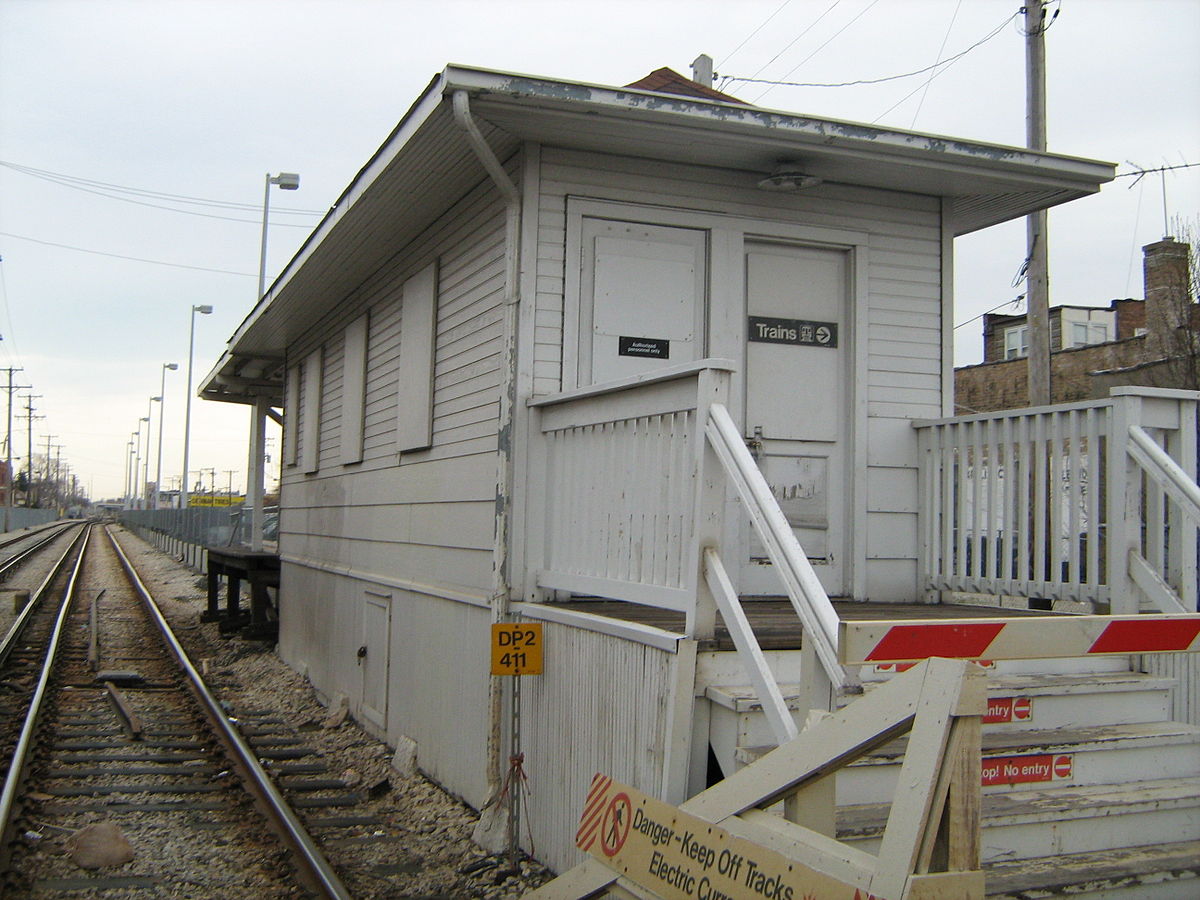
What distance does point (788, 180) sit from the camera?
6.42 meters

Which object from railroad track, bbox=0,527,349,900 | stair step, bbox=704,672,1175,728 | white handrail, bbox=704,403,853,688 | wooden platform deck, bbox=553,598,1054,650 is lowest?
railroad track, bbox=0,527,349,900

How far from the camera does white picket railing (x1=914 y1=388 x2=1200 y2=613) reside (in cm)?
501

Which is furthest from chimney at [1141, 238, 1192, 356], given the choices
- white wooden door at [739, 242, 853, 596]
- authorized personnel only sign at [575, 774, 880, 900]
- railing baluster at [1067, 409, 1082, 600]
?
authorized personnel only sign at [575, 774, 880, 900]

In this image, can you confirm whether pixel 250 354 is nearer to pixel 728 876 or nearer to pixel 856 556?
pixel 856 556

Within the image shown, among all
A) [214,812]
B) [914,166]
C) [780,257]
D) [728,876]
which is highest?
[914,166]

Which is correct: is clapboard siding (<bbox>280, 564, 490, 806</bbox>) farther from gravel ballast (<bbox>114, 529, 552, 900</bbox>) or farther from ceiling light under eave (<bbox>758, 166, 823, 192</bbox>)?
ceiling light under eave (<bbox>758, 166, 823, 192</bbox>)

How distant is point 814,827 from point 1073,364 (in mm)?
24543

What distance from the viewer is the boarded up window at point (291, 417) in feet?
46.1

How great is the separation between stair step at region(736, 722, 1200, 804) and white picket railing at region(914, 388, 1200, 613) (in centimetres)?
63

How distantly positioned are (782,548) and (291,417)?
1150cm

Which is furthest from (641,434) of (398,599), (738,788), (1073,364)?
(1073,364)

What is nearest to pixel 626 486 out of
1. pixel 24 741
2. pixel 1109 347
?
pixel 24 741

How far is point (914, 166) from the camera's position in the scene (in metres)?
6.37

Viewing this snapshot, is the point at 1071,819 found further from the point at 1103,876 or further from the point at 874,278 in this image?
the point at 874,278
